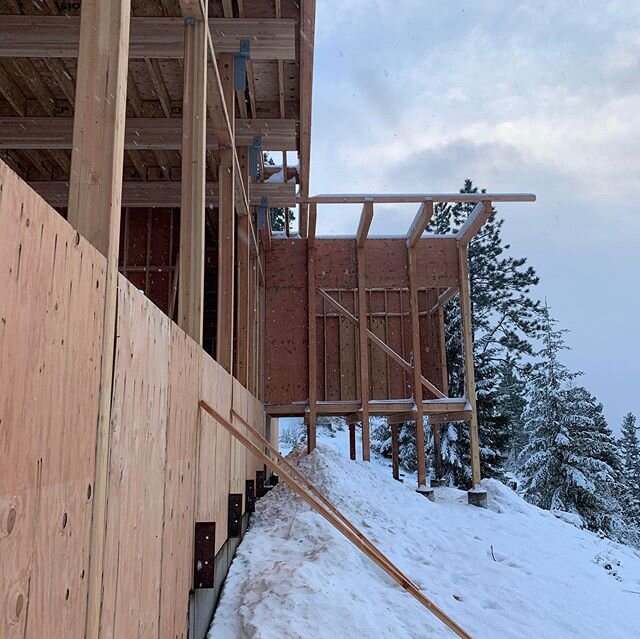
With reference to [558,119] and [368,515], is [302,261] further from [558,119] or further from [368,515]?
[558,119]

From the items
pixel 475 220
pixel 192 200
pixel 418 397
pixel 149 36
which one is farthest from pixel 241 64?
pixel 418 397

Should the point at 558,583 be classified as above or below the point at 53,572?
below

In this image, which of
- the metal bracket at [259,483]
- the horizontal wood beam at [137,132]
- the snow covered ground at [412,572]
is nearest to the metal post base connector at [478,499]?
the snow covered ground at [412,572]

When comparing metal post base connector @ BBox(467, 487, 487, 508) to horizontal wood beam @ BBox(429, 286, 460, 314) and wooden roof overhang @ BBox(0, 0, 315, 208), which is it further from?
wooden roof overhang @ BBox(0, 0, 315, 208)

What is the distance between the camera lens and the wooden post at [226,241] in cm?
516

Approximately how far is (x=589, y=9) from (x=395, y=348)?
108 meters

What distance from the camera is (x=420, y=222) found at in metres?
10.5

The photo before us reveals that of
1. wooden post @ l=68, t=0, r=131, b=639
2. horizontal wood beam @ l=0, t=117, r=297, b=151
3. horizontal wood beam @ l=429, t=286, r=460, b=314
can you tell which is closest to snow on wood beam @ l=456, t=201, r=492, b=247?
horizontal wood beam @ l=429, t=286, r=460, b=314

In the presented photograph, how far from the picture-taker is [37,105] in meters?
6.81

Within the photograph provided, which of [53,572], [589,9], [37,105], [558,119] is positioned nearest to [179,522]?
Answer: [53,572]

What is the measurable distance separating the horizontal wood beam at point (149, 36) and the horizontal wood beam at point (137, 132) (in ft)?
4.77

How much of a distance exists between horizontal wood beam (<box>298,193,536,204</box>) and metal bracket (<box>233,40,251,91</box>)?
3.52 m

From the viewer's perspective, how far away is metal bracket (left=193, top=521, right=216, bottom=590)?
10.7ft

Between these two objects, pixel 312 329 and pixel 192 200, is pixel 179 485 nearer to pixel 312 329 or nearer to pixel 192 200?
pixel 192 200
